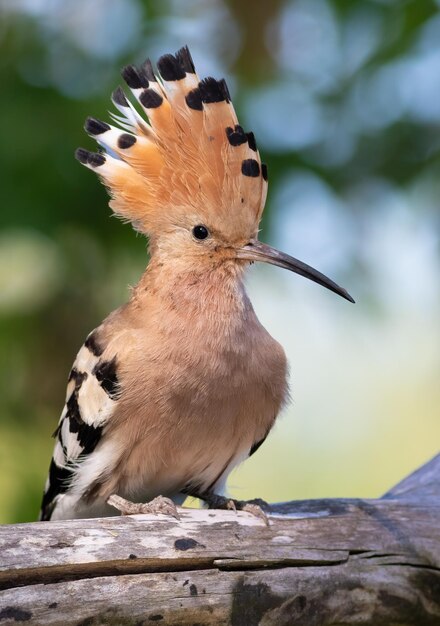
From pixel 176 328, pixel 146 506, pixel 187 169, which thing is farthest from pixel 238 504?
pixel 187 169

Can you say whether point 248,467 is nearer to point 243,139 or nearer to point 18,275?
point 18,275

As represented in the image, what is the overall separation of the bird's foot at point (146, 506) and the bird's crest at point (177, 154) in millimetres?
739

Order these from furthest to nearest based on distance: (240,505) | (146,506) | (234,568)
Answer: (240,505) → (146,506) → (234,568)

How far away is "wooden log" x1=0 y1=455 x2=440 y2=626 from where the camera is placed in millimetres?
2031

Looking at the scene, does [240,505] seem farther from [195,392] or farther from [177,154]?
[177,154]

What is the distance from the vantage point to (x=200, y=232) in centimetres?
266

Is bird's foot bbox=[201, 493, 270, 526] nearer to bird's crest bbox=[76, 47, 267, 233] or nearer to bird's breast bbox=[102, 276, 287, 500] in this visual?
bird's breast bbox=[102, 276, 287, 500]

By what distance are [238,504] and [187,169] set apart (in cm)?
89

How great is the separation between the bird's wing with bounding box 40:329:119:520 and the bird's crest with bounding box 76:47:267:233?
1.31 feet

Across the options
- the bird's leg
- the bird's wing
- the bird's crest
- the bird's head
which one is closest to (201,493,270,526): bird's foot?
the bird's leg

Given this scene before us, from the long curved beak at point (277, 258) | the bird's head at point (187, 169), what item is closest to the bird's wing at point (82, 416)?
the bird's head at point (187, 169)

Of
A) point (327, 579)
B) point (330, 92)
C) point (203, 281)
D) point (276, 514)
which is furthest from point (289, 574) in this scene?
point (330, 92)

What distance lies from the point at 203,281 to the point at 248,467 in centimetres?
195

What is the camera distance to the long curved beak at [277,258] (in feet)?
8.72
